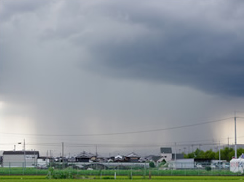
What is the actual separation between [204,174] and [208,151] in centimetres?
11395

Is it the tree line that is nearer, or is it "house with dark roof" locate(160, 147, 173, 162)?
the tree line

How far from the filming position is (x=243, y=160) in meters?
82.9

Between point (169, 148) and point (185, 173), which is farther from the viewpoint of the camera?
point (169, 148)

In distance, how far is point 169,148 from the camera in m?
196

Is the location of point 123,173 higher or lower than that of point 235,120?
lower

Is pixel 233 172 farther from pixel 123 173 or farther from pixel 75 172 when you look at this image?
pixel 75 172

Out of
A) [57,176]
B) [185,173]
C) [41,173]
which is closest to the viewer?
[57,176]

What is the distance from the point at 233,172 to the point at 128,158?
3647 inches

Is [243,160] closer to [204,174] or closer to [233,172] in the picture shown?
[233,172]

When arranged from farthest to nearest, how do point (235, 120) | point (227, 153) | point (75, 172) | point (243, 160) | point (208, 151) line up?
point (208, 151)
point (227, 153)
point (235, 120)
point (243, 160)
point (75, 172)

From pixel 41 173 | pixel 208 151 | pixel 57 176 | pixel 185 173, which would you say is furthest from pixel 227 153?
pixel 57 176

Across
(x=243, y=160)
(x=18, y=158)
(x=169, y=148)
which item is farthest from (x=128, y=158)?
(x=243, y=160)

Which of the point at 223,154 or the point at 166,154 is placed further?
the point at 166,154

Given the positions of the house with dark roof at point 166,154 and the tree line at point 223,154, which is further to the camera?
the house with dark roof at point 166,154
